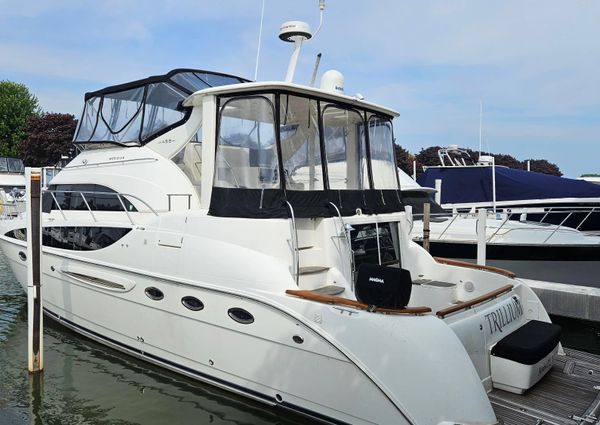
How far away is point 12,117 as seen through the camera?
3591 cm

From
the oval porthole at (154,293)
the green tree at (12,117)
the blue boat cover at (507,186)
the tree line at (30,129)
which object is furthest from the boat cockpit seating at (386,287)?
the green tree at (12,117)

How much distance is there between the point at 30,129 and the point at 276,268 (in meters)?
33.7

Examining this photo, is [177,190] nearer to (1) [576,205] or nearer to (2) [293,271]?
(2) [293,271]

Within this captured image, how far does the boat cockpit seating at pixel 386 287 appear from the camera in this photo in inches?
157

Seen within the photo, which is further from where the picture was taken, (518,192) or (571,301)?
(518,192)

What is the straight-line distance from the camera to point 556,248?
1021 centimetres

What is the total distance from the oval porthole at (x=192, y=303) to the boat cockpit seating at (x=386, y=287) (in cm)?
180

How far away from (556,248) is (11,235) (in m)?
10.1

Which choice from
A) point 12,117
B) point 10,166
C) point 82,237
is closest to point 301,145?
point 82,237

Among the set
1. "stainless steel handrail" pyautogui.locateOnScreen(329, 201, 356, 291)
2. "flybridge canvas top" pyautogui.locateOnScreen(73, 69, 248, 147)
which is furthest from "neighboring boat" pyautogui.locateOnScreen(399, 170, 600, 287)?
"flybridge canvas top" pyautogui.locateOnScreen(73, 69, 248, 147)

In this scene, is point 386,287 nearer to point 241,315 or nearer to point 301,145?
point 241,315

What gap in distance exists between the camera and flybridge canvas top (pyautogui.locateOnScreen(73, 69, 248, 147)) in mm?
6484

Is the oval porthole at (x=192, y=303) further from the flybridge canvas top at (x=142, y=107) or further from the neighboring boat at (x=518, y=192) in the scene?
the neighboring boat at (x=518, y=192)

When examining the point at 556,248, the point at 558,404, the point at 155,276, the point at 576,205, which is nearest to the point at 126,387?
the point at 155,276
